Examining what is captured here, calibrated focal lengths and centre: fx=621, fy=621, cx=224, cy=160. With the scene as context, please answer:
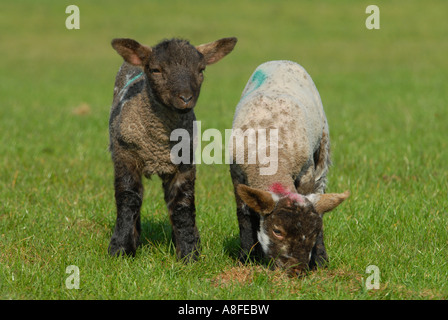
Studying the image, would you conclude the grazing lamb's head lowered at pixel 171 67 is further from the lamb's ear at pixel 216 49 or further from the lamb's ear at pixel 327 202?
the lamb's ear at pixel 327 202

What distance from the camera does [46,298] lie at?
5.05 m

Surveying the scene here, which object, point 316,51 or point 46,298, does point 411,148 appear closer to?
point 46,298

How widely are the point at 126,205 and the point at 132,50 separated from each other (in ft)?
5.06

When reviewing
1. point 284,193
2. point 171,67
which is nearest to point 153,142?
point 171,67

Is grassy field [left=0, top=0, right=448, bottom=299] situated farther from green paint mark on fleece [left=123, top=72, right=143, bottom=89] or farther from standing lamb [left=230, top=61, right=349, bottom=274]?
green paint mark on fleece [left=123, top=72, right=143, bottom=89]

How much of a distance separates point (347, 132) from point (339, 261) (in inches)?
255

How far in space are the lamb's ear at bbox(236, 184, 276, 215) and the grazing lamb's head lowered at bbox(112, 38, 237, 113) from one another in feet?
3.24

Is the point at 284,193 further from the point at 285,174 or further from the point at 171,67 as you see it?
the point at 171,67

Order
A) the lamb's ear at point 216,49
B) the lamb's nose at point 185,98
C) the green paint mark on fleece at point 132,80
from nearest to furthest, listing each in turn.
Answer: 1. the lamb's nose at point 185,98
2. the lamb's ear at point 216,49
3. the green paint mark on fleece at point 132,80

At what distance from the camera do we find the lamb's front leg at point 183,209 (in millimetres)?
6250

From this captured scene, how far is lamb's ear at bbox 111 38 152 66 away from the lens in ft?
19.8

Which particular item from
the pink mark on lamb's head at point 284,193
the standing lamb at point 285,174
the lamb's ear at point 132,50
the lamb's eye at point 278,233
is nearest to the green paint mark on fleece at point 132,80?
the lamb's ear at point 132,50

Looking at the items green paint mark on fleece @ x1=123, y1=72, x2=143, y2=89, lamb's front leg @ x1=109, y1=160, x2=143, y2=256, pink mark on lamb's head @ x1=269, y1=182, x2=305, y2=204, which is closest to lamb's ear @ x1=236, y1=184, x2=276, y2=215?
pink mark on lamb's head @ x1=269, y1=182, x2=305, y2=204

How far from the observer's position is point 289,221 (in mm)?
5172
